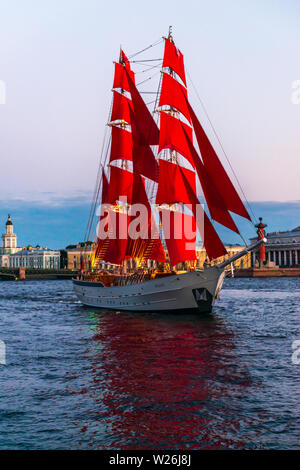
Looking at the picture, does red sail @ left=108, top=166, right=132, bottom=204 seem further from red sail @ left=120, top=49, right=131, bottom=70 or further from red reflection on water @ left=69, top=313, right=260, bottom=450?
red reflection on water @ left=69, top=313, right=260, bottom=450

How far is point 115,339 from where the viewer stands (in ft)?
90.5

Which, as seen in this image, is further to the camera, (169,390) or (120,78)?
(120,78)

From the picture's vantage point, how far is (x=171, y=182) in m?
39.8

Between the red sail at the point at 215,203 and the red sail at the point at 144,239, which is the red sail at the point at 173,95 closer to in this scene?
the red sail at the point at 144,239

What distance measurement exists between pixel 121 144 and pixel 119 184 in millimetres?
3969

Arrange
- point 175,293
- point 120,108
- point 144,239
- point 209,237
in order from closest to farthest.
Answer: point 209,237 < point 175,293 < point 144,239 < point 120,108

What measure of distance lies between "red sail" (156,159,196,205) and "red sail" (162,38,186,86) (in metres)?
7.78

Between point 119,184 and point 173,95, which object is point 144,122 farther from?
point 119,184

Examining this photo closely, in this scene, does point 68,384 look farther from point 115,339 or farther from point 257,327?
point 257,327

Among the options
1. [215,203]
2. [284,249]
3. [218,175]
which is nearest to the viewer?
[215,203]

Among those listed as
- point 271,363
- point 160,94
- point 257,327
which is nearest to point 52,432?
point 271,363

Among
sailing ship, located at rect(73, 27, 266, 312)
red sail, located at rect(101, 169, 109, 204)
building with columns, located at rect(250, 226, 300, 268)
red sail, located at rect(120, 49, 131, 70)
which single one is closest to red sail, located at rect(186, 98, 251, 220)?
sailing ship, located at rect(73, 27, 266, 312)

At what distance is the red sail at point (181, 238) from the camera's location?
3766cm

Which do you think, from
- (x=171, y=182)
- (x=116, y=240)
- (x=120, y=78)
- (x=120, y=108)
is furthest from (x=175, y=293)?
(x=120, y=78)
